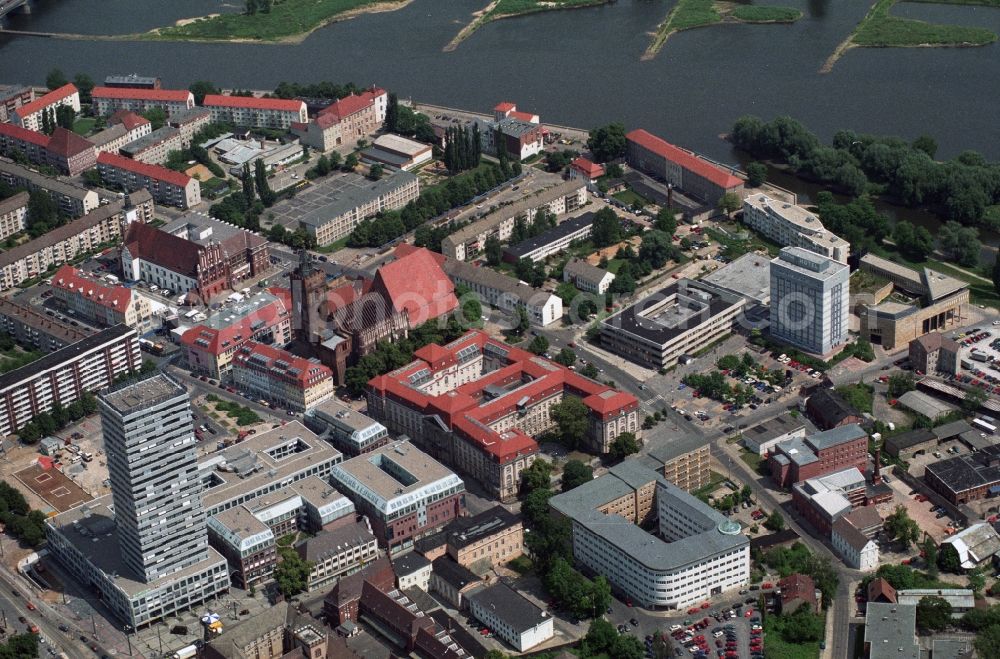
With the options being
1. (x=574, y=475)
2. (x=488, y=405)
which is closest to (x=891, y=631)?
(x=574, y=475)

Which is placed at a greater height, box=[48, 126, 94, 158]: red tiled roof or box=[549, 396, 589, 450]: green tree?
box=[48, 126, 94, 158]: red tiled roof

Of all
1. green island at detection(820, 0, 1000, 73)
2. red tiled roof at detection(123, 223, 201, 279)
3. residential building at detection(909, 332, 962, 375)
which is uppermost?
green island at detection(820, 0, 1000, 73)

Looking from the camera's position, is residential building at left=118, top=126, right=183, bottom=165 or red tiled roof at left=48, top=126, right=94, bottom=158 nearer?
red tiled roof at left=48, top=126, right=94, bottom=158

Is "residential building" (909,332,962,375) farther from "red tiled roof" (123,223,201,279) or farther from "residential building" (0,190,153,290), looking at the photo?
"residential building" (0,190,153,290)

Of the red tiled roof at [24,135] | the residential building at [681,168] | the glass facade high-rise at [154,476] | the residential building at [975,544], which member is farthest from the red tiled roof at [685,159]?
the glass facade high-rise at [154,476]

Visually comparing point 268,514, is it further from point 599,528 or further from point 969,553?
point 969,553

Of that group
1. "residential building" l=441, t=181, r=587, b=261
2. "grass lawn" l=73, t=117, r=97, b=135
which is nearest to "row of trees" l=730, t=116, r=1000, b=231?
"residential building" l=441, t=181, r=587, b=261

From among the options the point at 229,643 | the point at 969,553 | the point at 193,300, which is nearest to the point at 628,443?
the point at 969,553
